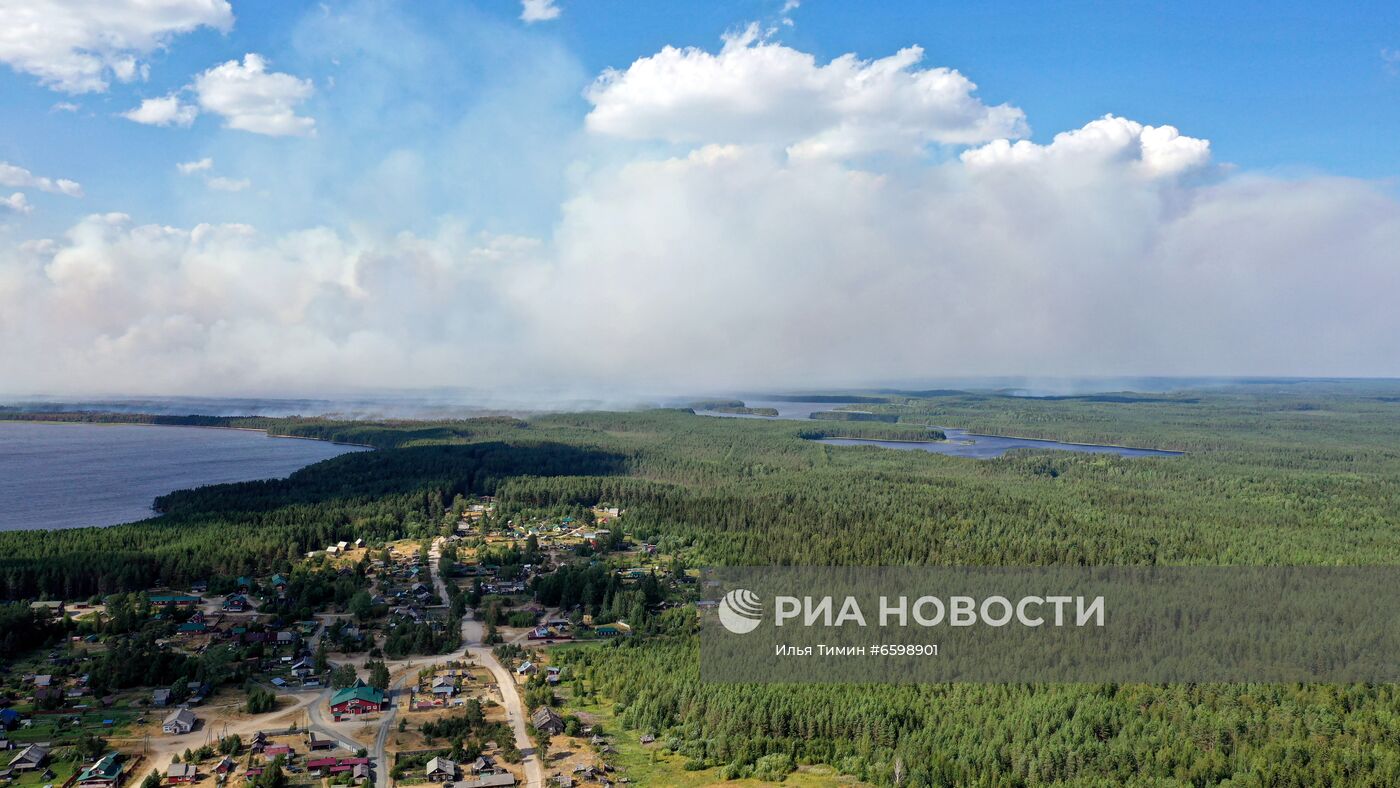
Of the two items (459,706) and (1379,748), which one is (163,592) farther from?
(1379,748)

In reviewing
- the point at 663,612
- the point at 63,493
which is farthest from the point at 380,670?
the point at 63,493

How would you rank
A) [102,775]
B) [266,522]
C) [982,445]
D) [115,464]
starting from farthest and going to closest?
[982,445] < [115,464] < [266,522] < [102,775]

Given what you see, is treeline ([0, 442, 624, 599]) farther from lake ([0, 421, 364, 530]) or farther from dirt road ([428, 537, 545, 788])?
dirt road ([428, 537, 545, 788])

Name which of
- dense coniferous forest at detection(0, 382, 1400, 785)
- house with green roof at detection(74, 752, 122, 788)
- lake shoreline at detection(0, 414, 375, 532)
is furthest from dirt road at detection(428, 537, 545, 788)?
lake shoreline at detection(0, 414, 375, 532)

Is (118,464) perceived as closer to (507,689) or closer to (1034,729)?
(507,689)

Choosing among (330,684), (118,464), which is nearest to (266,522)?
(330,684)

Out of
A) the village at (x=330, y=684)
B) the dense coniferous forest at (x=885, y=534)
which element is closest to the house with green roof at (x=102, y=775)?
the village at (x=330, y=684)

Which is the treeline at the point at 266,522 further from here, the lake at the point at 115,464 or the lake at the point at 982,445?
the lake at the point at 982,445
